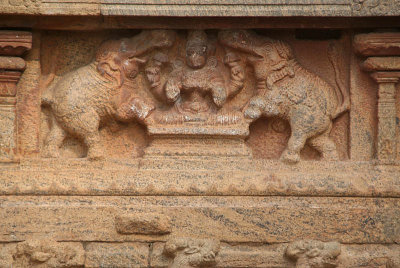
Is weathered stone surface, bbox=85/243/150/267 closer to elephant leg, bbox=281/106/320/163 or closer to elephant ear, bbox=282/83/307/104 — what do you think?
elephant leg, bbox=281/106/320/163

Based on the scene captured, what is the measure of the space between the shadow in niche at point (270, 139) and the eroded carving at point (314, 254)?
70 centimetres

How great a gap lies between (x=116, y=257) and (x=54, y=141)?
0.96 m

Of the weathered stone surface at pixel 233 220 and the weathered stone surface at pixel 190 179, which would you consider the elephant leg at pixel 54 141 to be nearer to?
the weathered stone surface at pixel 190 179

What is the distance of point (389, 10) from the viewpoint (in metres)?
4.42

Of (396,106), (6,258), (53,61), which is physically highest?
(53,61)

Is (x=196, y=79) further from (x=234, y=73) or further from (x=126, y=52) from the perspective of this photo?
(x=126, y=52)

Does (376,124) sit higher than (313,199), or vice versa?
(376,124)

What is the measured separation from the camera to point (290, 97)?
4.80 m

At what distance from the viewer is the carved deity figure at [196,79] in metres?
4.78

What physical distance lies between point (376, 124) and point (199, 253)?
1.60 metres

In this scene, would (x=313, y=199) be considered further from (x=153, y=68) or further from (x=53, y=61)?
(x=53, y=61)

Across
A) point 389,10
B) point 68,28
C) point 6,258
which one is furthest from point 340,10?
point 6,258

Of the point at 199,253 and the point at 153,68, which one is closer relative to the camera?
the point at 199,253

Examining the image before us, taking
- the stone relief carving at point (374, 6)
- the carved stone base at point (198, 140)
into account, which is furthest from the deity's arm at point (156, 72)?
the stone relief carving at point (374, 6)
